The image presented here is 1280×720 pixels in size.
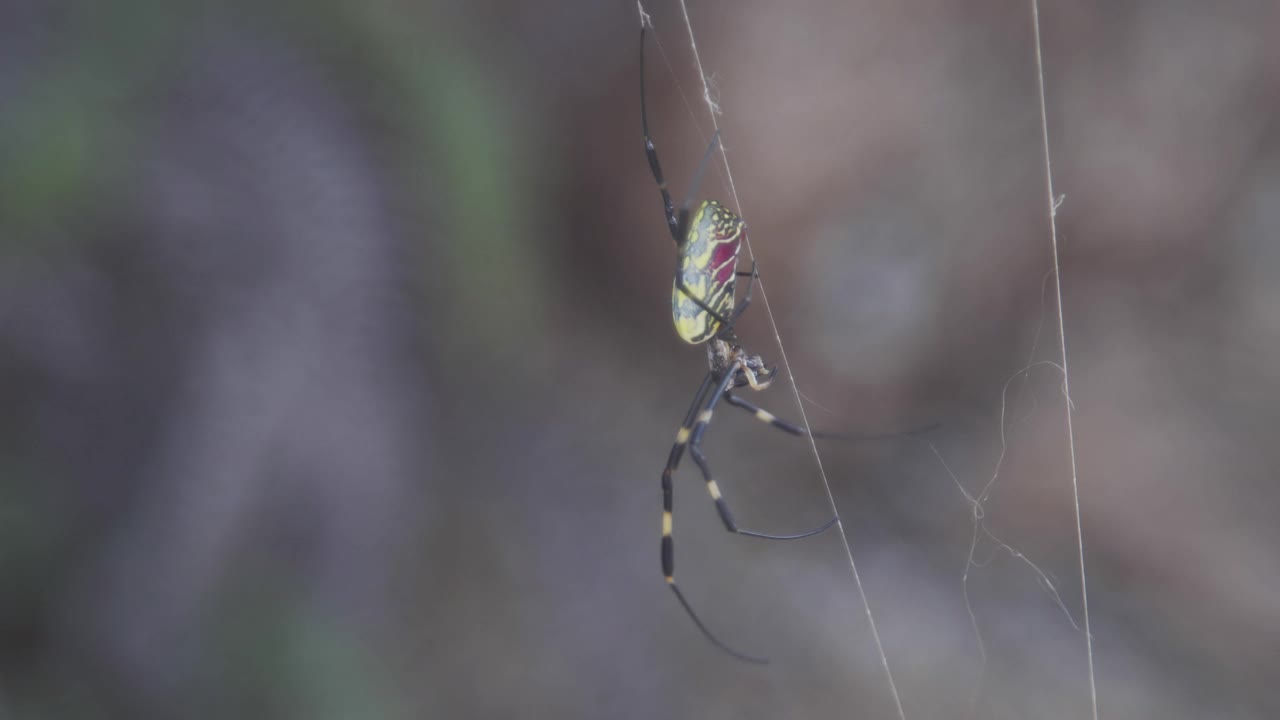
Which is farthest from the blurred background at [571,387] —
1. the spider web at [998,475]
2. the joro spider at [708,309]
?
the joro spider at [708,309]

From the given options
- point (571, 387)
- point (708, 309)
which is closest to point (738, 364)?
point (708, 309)

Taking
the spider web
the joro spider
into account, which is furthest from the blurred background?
the joro spider

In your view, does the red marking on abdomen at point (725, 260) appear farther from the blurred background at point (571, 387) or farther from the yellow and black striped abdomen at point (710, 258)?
the blurred background at point (571, 387)

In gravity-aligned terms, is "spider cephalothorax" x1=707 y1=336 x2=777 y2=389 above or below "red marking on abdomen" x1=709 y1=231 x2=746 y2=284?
below

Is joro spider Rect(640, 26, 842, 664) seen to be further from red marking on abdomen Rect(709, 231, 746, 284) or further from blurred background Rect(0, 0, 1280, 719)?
blurred background Rect(0, 0, 1280, 719)

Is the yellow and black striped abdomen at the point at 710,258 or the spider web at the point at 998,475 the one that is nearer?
the yellow and black striped abdomen at the point at 710,258

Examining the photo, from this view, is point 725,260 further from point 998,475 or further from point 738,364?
point 998,475
